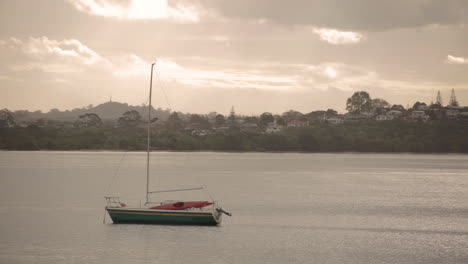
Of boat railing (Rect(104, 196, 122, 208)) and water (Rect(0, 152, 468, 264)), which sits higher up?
boat railing (Rect(104, 196, 122, 208))

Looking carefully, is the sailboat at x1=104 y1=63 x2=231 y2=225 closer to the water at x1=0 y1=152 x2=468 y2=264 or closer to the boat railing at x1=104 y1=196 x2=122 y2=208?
the water at x1=0 y1=152 x2=468 y2=264

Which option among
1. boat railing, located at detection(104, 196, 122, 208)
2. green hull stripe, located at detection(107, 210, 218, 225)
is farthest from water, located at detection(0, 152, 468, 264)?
boat railing, located at detection(104, 196, 122, 208)

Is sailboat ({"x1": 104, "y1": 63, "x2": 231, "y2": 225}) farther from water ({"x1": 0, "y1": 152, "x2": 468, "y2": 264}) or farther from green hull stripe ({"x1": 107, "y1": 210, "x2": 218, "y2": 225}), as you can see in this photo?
water ({"x1": 0, "y1": 152, "x2": 468, "y2": 264})

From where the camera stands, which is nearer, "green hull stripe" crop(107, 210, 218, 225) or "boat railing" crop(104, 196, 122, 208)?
"green hull stripe" crop(107, 210, 218, 225)

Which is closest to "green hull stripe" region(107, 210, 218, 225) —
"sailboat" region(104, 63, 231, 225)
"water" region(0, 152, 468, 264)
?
"sailboat" region(104, 63, 231, 225)

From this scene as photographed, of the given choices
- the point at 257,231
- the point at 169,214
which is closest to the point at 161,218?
the point at 169,214

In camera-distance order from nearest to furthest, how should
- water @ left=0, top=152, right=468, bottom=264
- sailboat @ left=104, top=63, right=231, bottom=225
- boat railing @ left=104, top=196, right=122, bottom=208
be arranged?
water @ left=0, top=152, right=468, bottom=264 < sailboat @ left=104, top=63, right=231, bottom=225 < boat railing @ left=104, top=196, right=122, bottom=208

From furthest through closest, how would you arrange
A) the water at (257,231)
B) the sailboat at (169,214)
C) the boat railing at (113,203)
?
the boat railing at (113,203), the sailboat at (169,214), the water at (257,231)

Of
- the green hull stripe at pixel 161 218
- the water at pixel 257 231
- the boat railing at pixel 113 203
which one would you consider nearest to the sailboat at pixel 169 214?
the green hull stripe at pixel 161 218

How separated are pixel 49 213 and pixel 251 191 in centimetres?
3317

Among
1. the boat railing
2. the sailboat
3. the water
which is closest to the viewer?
the water

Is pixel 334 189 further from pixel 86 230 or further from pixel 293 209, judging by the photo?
pixel 86 230

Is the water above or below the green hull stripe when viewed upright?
below

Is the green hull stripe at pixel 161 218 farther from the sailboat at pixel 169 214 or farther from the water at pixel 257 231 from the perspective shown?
the water at pixel 257 231
